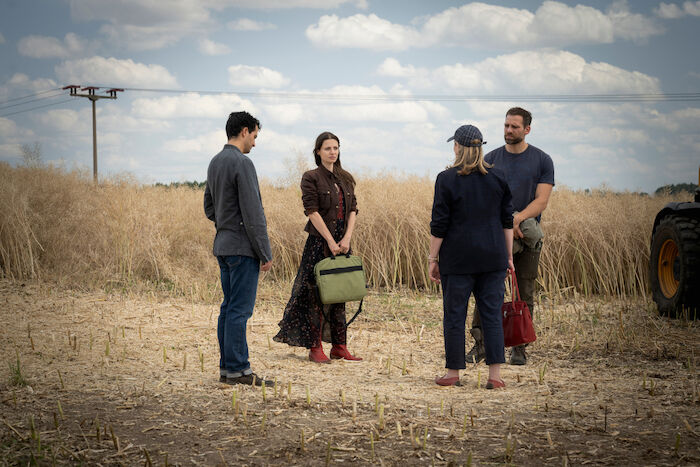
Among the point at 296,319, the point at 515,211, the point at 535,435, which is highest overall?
the point at 515,211

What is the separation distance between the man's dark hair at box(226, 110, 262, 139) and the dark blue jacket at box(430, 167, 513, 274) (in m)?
1.40

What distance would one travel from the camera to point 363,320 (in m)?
8.12

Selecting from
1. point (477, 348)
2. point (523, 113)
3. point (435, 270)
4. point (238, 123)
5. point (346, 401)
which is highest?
point (523, 113)

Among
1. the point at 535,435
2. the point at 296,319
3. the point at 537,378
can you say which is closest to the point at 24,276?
the point at 296,319

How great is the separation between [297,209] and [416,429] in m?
7.47

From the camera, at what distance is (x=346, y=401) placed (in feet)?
14.8

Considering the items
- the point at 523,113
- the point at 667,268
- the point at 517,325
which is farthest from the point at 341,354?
the point at 667,268

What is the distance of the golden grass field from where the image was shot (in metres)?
3.76

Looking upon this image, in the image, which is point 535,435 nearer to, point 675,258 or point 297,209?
point 675,258

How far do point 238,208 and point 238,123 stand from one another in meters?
0.61

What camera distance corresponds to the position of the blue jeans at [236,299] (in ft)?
15.2

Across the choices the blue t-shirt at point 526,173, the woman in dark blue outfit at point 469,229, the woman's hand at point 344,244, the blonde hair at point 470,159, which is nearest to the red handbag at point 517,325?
the woman in dark blue outfit at point 469,229

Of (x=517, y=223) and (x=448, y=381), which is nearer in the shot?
(x=448, y=381)

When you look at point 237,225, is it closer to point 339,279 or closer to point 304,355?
point 339,279
